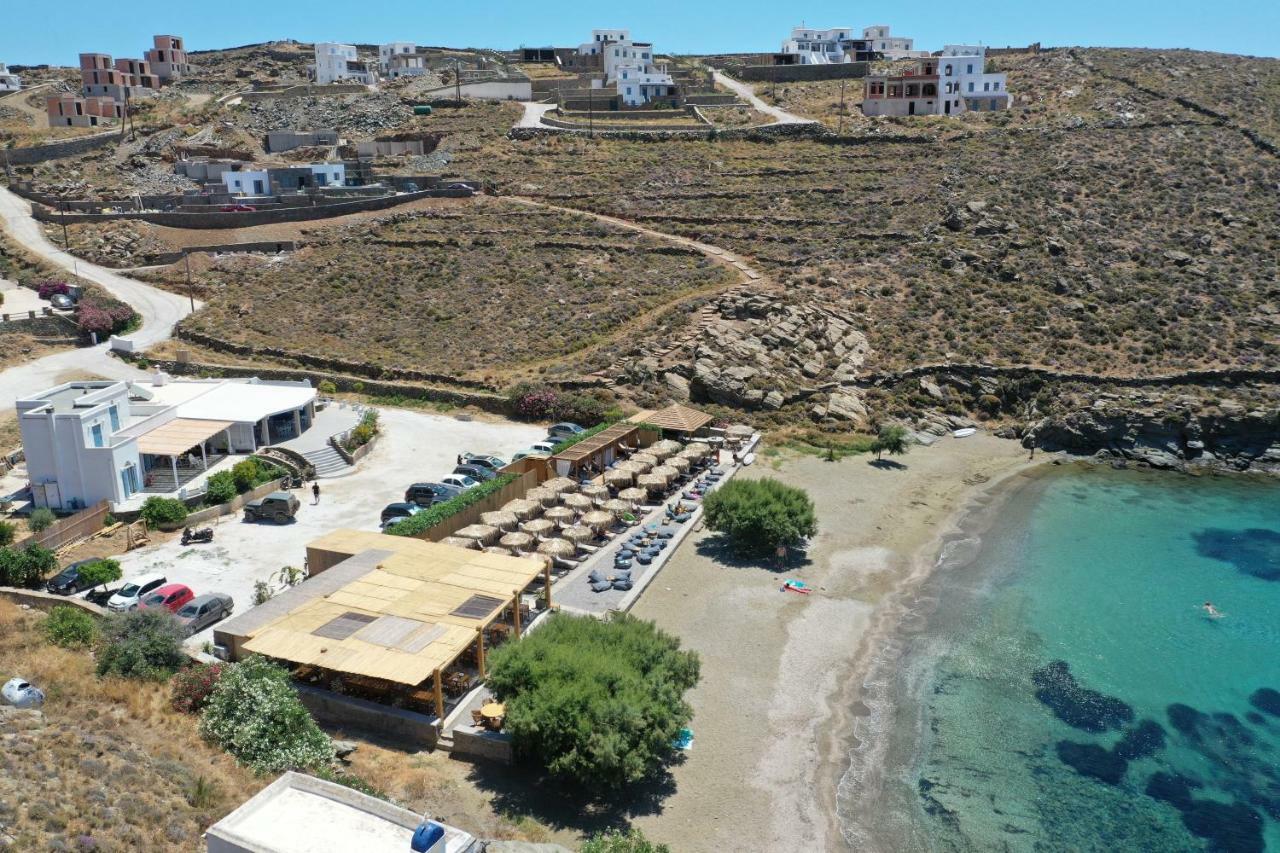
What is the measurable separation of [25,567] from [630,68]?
7797 centimetres

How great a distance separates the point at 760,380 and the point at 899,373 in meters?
7.04

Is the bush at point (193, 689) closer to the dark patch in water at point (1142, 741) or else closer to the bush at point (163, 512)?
the bush at point (163, 512)

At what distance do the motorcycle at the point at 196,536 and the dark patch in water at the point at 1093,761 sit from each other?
79.0 ft

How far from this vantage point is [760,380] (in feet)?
140

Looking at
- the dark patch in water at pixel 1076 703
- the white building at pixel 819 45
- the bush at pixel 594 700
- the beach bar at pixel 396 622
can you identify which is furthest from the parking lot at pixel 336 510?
the white building at pixel 819 45

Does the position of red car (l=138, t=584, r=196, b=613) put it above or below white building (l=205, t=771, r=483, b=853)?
below

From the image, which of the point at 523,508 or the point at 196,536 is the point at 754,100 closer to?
the point at 523,508

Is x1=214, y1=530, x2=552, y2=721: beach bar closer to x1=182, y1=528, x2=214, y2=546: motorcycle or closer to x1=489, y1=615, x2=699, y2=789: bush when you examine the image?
x1=489, y1=615, x2=699, y2=789: bush

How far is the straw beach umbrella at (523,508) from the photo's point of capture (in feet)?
95.3

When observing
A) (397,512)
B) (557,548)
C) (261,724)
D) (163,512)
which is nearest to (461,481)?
(397,512)

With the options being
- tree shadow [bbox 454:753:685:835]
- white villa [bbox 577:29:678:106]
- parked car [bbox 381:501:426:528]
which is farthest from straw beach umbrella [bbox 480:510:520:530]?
white villa [bbox 577:29:678:106]

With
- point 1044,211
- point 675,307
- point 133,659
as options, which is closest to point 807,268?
point 675,307

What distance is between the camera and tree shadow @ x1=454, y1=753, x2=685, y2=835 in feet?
55.8

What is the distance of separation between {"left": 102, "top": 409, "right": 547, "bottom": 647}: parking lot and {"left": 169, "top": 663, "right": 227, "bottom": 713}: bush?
325cm
